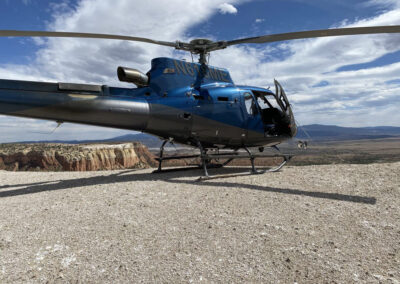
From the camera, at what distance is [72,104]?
7.29 m

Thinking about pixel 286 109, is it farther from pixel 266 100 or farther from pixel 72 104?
pixel 72 104

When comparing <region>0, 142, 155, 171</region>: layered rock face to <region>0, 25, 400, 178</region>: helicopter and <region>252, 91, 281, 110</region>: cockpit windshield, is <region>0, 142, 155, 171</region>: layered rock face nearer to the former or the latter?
<region>0, 25, 400, 178</region>: helicopter

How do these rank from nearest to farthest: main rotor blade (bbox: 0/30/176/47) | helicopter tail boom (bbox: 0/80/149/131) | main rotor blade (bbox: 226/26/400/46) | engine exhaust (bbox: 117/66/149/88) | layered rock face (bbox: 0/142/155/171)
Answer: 1. main rotor blade (bbox: 226/26/400/46)
2. main rotor blade (bbox: 0/30/176/47)
3. helicopter tail boom (bbox: 0/80/149/131)
4. engine exhaust (bbox: 117/66/149/88)
5. layered rock face (bbox: 0/142/155/171)

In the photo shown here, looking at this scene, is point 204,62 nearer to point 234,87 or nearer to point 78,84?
point 234,87

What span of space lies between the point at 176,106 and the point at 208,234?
5.57 meters

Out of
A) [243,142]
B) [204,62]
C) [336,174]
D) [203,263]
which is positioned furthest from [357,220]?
[204,62]

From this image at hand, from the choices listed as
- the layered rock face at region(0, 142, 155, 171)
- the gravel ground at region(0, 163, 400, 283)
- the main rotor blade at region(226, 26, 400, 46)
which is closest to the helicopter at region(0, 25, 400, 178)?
the main rotor blade at region(226, 26, 400, 46)

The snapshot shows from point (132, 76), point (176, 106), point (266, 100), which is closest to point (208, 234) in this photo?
point (176, 106)

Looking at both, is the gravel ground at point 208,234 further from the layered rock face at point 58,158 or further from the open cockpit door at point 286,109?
the layered rock face at point 58,158

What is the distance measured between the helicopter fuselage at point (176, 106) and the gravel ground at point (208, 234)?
2438mm

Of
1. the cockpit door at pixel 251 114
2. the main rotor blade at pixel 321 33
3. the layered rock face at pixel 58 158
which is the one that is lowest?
the layered rock face at pixel 58 158

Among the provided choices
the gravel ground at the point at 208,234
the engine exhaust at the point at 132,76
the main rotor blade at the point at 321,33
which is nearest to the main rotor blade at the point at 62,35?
the engine exhaust at the point at 132,76

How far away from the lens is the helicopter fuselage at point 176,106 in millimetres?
7049

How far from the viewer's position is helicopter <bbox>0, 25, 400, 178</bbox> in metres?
6.89
